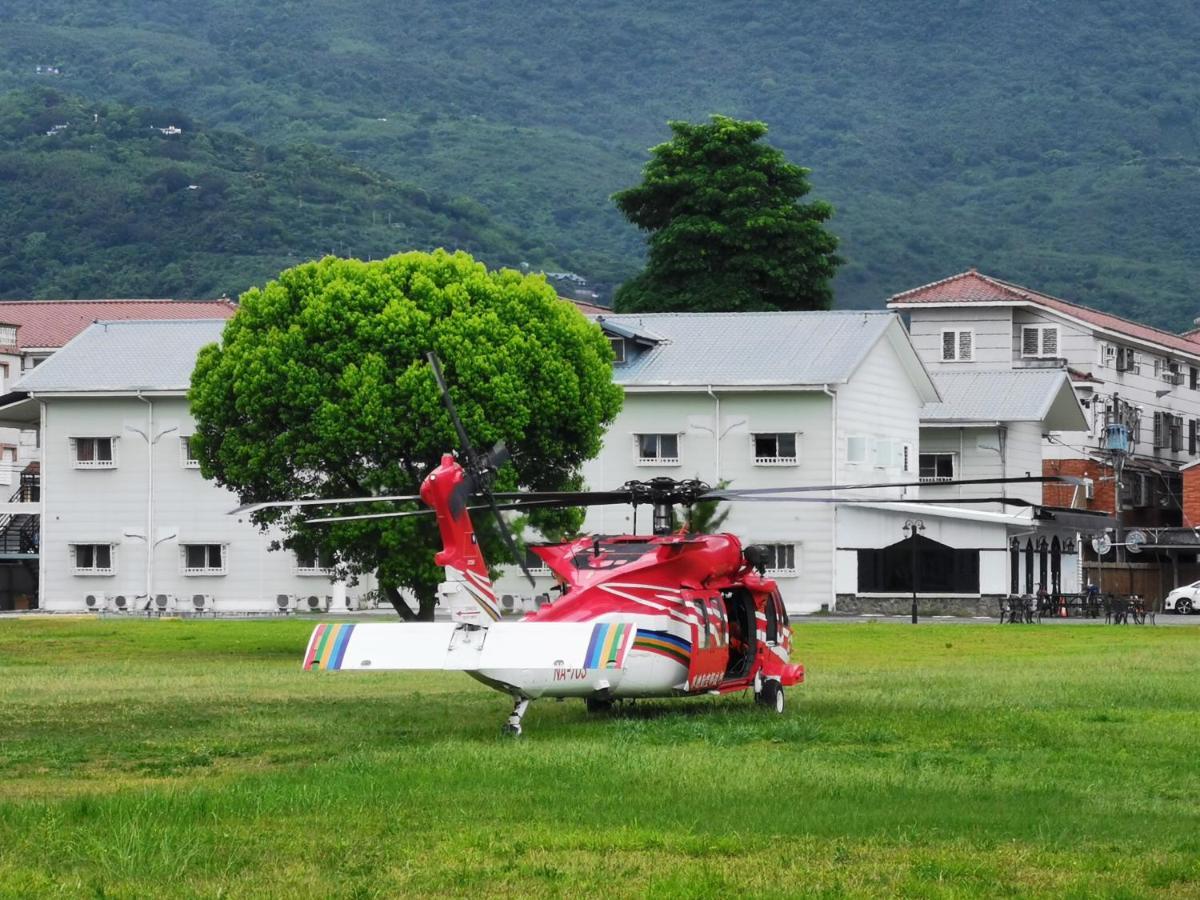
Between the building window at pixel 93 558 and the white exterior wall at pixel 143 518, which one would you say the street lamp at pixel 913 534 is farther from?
the building window at pixel 93 558

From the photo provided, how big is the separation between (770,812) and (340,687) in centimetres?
1409

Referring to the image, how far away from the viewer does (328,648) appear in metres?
20.1

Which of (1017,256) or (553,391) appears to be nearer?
(553,391)

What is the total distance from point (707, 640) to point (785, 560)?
36406 millimetres

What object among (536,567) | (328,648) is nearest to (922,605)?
(536,567)

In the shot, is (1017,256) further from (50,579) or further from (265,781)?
(265,781)

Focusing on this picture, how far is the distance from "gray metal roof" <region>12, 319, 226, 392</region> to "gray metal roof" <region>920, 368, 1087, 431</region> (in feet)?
70.9

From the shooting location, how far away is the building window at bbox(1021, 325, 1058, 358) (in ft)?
253

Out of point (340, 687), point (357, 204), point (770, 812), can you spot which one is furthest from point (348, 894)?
point (357, 204)

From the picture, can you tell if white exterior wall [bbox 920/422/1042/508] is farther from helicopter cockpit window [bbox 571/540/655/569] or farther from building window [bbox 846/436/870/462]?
helicopter cockpit window [bbox 571/540/655/569]

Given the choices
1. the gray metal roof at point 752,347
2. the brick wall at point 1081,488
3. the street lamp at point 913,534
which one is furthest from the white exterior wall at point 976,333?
the street lamp at point 913,534

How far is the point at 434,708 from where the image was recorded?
24828 mm

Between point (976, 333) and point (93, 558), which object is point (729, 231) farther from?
point (93, 558)

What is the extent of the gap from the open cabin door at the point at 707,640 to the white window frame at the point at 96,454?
39.9 metres
